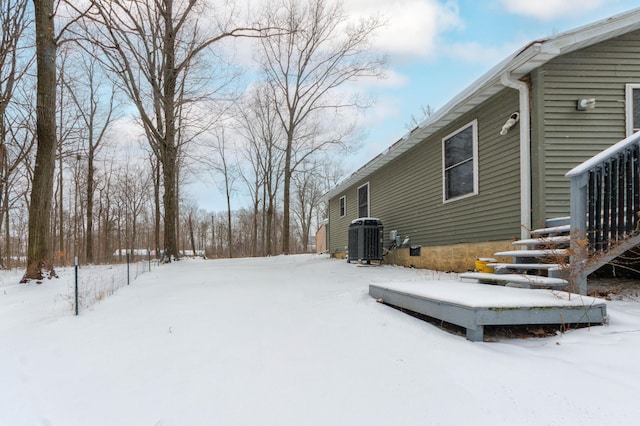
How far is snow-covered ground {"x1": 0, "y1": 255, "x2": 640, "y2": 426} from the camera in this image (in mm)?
1763

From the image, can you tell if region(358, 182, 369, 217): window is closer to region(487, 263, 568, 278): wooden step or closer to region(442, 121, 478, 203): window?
region(442, 121, 478, 203): window

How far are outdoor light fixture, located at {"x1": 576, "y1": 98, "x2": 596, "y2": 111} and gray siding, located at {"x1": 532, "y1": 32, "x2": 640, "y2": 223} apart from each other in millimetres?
56

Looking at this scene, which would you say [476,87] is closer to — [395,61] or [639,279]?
[639,279]

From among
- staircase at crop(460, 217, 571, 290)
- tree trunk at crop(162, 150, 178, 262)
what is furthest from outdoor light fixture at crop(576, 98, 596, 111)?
tree trunk at crop(162, 150, 178, 262)

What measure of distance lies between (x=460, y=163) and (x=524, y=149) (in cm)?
160

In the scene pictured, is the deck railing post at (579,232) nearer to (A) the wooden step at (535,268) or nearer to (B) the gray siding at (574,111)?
(A) the wooden step at (535,268)

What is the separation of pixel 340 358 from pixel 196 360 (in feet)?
3.24

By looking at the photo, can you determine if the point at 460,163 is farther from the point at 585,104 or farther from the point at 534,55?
the point at 534,55

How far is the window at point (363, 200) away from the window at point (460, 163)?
14.5ft

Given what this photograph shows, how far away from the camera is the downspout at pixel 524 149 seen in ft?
15.8

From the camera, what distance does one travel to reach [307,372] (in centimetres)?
221

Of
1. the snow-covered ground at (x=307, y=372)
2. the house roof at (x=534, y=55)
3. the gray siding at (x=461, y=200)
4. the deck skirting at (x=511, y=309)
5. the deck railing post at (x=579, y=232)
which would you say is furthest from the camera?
the gray siding at (x=461, y=200)

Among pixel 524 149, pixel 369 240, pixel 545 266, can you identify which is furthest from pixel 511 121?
pixel 369 240

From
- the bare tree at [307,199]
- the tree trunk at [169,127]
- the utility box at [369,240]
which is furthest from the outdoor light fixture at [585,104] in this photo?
the bare tree at [307,199]
